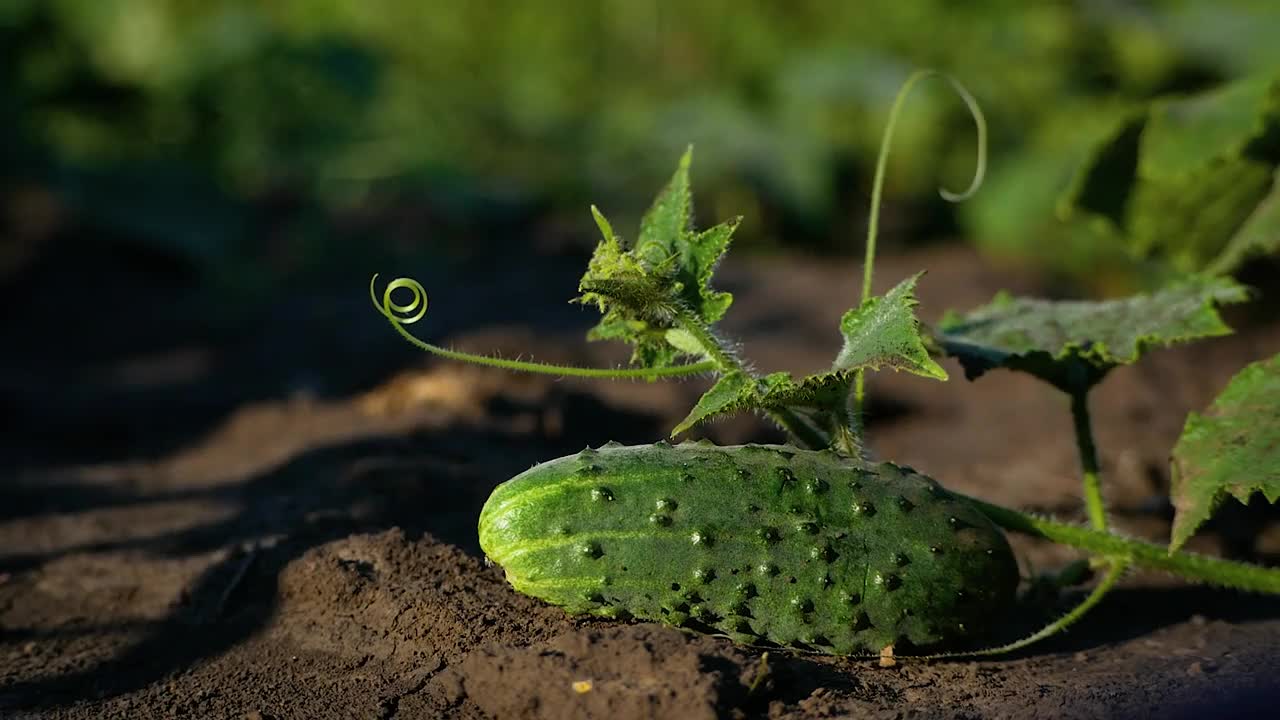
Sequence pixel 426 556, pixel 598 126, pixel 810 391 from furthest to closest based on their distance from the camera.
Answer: pixel 598 126
pixel 426 556
pixel 810 391

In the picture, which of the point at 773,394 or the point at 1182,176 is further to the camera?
the point at 1182,176

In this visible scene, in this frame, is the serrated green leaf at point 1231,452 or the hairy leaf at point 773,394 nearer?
the hairy leaf at point 773,394

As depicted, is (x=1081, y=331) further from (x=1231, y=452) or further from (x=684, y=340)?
(x=684, y=340)

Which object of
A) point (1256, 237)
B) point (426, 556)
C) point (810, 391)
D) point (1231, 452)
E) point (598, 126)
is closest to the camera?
point (810, 391)

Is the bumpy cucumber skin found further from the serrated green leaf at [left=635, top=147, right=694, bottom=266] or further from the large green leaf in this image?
the serrated green leaf at [left=635, top=147, right=694, bottom=266]

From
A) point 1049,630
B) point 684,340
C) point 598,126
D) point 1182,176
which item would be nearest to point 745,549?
point 684,340

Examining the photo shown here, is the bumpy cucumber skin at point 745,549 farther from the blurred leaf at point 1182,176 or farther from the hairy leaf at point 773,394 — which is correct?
the blurred leaf at point 1182,176

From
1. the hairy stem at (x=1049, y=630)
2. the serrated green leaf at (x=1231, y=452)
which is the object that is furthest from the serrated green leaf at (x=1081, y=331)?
the hairy stem at (x=1049, y=630)
